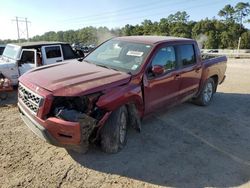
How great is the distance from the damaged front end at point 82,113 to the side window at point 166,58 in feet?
5.27

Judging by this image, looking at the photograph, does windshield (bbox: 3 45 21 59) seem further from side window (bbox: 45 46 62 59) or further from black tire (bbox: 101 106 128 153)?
black tire (bbox: 101 106 128 153)

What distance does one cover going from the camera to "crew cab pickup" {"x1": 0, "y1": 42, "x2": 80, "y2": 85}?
8242mm

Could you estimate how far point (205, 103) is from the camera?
7273mm

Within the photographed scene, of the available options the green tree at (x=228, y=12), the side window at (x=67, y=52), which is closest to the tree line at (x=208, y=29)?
the green tree at (x=228, y=12)

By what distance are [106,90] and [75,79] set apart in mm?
513

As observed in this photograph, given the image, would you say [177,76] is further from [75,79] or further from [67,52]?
[67,52]

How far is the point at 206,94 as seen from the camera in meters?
7.32

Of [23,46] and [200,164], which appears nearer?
[200,164]

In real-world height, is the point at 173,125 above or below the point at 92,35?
below

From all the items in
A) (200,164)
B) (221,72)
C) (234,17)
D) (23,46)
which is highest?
(234,17)

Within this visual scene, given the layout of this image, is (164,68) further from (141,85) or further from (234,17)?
(234,17)

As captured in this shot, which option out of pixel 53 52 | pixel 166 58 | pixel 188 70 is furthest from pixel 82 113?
pixel 53 52

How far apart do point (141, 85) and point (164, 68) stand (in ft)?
2.72

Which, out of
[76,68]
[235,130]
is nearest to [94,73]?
[76,68]
